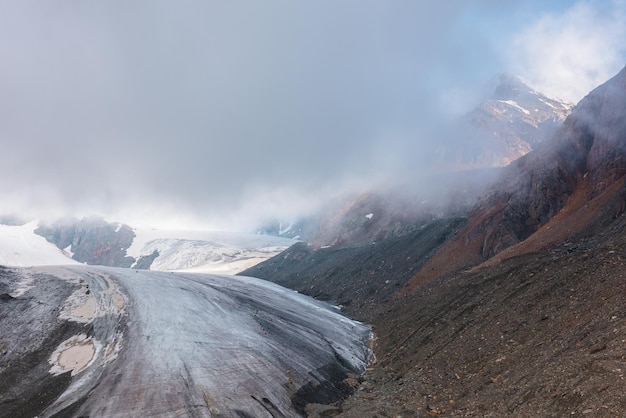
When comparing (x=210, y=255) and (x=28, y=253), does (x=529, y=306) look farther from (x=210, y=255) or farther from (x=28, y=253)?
(x=28, y=253)

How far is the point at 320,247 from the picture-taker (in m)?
88.2

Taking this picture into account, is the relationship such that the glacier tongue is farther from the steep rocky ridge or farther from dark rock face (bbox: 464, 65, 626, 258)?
dark rock face (bbox: 464, 65, 626, 258)

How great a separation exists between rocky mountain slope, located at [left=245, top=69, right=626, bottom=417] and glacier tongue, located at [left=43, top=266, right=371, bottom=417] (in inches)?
102

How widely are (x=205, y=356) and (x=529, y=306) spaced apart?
14.7 meters

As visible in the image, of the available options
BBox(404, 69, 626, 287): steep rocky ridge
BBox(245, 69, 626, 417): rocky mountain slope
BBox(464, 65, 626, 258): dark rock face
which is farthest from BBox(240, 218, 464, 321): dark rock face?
BBox(464, 65, 626, 258): dark rock face

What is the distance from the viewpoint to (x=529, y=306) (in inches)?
711

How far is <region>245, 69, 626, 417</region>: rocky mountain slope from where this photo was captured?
441 inches

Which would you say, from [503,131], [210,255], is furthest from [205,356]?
[210,255]

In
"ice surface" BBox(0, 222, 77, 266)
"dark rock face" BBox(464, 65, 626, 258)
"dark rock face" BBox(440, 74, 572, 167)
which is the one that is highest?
"ice surface" BBox(0, 222, 77, 266)

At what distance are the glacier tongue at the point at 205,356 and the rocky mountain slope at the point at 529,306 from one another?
2602 millimetres

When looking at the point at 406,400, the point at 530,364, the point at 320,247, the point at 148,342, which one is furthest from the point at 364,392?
the point at 320,247

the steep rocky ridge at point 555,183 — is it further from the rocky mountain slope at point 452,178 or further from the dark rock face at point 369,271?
the rocky mountain slope at point 452,178

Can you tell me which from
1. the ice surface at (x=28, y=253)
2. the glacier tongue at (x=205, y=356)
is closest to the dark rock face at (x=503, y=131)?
the glacier tongue at (x=205, y=356)

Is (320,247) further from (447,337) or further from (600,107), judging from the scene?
(447,337)
